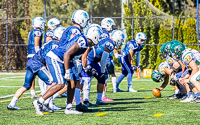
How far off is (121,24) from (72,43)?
15203 millimetres

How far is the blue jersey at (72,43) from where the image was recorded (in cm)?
632

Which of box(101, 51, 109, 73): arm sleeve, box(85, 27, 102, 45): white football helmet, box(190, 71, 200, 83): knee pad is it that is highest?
box(85, 27, 102, 45): white football helmet

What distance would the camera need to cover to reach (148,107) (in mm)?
7668

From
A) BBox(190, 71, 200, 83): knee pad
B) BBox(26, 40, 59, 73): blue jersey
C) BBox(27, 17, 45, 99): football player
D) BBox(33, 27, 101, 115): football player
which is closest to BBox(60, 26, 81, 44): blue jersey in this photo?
BBox(33, 27, 101, 115): football player

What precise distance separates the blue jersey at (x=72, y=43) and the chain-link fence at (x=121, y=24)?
14.4 meters

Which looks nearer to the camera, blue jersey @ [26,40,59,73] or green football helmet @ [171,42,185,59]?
blue jersey @ [26,40,59,73]

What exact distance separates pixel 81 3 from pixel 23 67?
18.5ft

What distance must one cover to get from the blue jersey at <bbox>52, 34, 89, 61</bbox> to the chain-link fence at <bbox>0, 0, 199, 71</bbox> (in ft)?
47.3

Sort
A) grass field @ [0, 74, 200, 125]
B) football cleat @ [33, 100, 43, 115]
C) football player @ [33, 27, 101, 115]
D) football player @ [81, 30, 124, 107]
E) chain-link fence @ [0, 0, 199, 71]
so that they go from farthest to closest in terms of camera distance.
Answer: chain-link fence @ [0, 0, 199, 71] → football player @ [81, 30, 124, 107] → football cleat @ [33, 100, 43, 115] → football player @ [33, 27, 101, 115] → grass field @ [0, 74, 200, 125]

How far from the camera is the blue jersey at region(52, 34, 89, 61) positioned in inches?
249

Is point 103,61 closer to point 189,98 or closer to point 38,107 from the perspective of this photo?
point 189,98

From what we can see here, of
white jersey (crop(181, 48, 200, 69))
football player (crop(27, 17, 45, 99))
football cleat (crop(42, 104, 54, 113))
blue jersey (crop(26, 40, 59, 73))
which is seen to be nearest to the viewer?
football cleat (crop(42, 104, 54, 113))

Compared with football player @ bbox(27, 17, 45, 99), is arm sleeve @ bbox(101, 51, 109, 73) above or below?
below

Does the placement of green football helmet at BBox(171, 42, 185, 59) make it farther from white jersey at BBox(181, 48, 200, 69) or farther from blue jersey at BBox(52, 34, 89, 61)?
blue jersey at BBox(52, 34, 89, 61)
